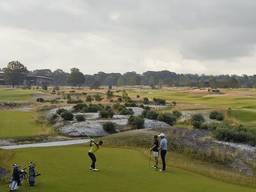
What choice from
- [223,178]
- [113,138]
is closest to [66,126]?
[113,138]

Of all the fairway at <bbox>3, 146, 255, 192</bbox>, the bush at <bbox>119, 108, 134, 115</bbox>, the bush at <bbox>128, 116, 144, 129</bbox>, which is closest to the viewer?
the fairway at <bbox>3, 146, 255, 192</bbox>

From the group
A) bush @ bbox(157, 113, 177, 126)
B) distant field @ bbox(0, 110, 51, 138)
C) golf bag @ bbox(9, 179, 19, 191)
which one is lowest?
distant field @ bbox(0, 110, 51, 138)

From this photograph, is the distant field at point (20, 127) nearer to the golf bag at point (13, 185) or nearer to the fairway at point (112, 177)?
the fairway at point (112, 177)

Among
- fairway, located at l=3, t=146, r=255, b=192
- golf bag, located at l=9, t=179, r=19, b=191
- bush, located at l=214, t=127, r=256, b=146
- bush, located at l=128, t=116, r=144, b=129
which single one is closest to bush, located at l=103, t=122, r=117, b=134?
bush, located at l=128, t=116, r=144, b=129

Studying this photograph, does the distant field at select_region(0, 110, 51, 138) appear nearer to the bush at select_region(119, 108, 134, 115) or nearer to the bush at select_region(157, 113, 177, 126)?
the bush at select_region(119, 108, 134, 115)

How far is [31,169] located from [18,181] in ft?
3.85

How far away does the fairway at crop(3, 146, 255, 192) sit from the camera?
91.5ft

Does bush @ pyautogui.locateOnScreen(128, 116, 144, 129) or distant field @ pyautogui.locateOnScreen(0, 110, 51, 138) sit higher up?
bush @ pyautogui.locateOnScreen(128, 116, 144, 129)

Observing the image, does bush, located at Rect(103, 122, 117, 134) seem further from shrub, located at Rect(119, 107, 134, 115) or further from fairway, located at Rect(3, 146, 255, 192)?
fairway, located at Rect(3, 146, 255, 192)

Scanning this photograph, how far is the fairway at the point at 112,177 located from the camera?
91.5 ft

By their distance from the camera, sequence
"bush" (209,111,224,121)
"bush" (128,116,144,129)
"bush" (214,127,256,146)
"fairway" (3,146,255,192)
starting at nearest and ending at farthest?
"fairway" (3,146,255,192)
"bush" (214,127,256,146)
"bush" (128,116,144,129)
"bush" (209,111,224,121)

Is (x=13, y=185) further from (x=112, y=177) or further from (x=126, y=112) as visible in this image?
(x=126, y=112)

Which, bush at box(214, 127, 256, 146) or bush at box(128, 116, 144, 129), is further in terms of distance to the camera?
bush at box(128, 116, 144, 129)

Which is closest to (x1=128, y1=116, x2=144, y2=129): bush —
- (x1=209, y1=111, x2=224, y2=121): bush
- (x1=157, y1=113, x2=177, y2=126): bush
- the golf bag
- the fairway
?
(x1=157, y1=113, x2=177, y2=126): bush
